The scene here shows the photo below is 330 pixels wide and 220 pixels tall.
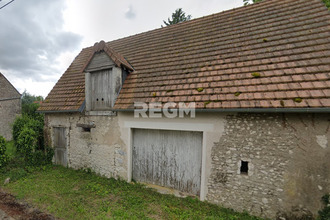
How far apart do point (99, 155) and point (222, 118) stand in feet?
Answer: 15.6

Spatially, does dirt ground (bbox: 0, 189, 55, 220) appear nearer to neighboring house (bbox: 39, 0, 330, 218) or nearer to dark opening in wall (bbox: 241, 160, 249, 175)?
neighboring house (bbox: 39, 0, 330, 218)

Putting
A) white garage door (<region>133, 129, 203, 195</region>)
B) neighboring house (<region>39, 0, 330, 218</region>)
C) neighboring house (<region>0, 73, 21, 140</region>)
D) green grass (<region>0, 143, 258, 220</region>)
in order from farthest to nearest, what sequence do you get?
neighboring house (<region>0, 73, 21, 140</region>) < white garage door (<region>133, 129, 203, 195</region>) < green grass (<region>0, 143, 258, 220</region>) < neighboring house (<region>39, 0, 330, 218</region>)

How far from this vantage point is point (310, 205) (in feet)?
10.1

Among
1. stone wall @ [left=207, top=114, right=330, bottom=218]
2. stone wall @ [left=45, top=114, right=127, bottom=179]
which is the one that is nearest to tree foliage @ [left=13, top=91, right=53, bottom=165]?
stone wall @ [left=45, top=114, right=127, bottom=179]

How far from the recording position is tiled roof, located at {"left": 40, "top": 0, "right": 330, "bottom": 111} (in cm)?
333

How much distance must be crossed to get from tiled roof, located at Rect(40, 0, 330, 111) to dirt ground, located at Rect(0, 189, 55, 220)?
3.38 metres

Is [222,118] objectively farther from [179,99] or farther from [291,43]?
[291,43]

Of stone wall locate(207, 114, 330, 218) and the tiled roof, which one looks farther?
the tiled roof

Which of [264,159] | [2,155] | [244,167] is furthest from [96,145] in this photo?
[264,159]

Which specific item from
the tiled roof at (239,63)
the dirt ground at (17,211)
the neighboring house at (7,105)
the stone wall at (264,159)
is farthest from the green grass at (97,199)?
the neighboring house at (7,105)

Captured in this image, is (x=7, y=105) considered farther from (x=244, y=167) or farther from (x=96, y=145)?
(x=244, y=167)

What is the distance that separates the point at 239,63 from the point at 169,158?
3.65 metres

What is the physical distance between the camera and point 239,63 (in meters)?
4.25

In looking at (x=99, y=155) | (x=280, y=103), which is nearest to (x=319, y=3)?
(x=280, y=103)
